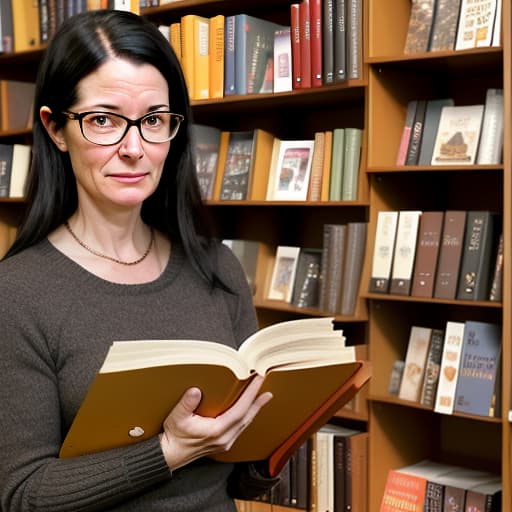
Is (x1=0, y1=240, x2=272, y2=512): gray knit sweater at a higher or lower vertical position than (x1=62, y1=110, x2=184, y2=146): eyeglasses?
lower

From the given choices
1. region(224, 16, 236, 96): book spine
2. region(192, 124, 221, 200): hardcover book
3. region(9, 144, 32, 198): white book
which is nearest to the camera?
region(224, 16, 236, 96): book spine

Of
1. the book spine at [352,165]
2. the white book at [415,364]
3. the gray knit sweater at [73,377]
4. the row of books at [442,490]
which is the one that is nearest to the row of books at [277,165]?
the book spine at [352,165]

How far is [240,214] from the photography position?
10.7ft

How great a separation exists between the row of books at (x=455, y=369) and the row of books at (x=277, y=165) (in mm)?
513

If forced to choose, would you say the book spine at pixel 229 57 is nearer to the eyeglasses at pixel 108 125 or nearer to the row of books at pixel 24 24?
the row of books at pixel 24 24

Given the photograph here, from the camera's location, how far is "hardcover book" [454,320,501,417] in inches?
95.3

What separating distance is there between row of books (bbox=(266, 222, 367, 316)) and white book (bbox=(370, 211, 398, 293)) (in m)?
0.07

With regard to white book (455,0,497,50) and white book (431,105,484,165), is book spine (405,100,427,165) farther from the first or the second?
white book (455,0,497,50)

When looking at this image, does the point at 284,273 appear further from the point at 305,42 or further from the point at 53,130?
the point at 53,130

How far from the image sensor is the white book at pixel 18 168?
3715 mm

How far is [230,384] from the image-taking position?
1.20 meters

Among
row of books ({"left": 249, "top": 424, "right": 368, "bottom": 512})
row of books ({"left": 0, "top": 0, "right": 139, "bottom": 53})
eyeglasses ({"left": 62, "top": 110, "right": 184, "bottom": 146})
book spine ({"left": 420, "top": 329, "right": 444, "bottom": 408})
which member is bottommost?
row of books ({"left": 249, "top": 424, "right": 368, "bottom": 512})

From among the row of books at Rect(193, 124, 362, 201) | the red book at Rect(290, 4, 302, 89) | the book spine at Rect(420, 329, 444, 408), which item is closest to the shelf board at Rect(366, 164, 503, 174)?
the row of books at Rect(193, 124, 362, 201)

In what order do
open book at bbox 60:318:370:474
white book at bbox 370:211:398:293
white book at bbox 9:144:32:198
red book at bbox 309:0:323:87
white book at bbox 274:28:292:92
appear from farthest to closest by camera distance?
white book at bbox 9:144:32:198 < white book at bbox 274:28:292:92 < red book at bbox 309:0:323:87 < white book at bbox 370:211:398:293 < open book at bbox 60:318:370:474
